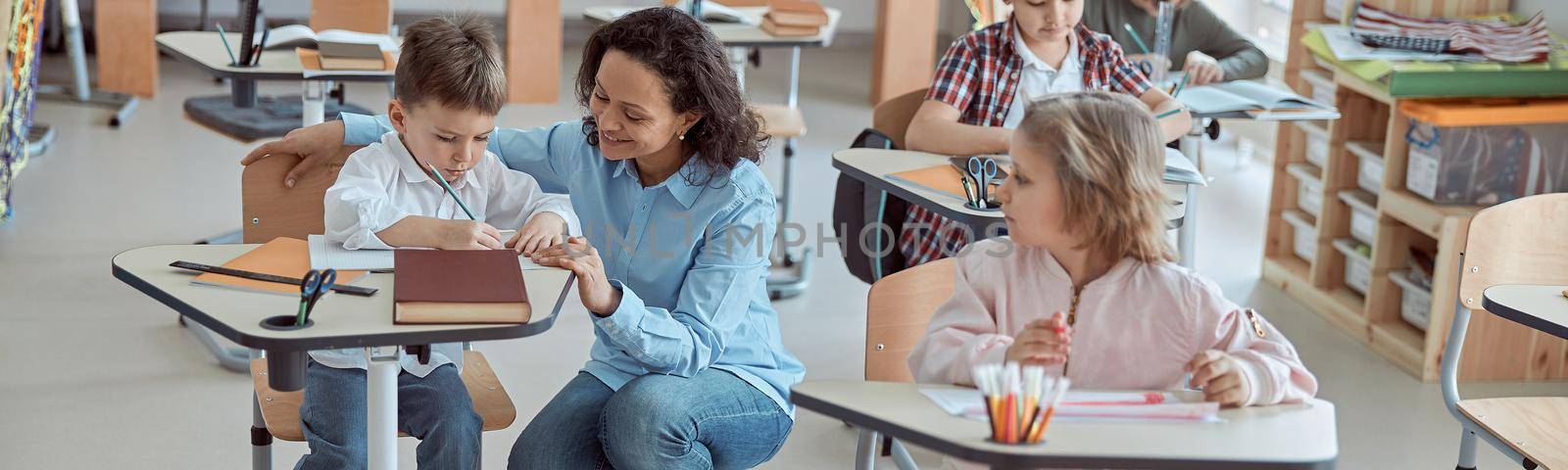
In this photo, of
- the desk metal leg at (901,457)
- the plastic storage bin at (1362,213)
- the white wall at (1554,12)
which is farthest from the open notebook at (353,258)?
the white wall at (1554,12)

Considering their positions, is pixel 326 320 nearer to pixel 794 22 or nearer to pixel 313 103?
pixel 313 103

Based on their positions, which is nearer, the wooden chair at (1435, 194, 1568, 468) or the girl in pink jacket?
the girl in pink jacket

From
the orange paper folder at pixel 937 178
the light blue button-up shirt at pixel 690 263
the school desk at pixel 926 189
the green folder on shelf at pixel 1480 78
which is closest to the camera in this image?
the light blue button-up shirt at pixel 690 263

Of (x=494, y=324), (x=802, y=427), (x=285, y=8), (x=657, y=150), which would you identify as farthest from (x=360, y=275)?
(x=285, y=8)

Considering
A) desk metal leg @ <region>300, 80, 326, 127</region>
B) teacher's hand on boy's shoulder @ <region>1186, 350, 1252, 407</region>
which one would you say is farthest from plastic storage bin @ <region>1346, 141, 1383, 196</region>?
desk metal leg @ <region>300, 80, 326, 127</region>

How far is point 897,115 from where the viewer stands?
10.2ft

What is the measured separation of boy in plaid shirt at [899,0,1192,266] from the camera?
294 cm

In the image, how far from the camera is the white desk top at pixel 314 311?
1581 mm

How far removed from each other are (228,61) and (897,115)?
1.63 metres

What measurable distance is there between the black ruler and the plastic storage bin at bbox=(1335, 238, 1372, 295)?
8.94 ft

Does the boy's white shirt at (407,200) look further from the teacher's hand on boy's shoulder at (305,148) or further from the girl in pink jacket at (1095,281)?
the girl in pink jacket at (1095,281)

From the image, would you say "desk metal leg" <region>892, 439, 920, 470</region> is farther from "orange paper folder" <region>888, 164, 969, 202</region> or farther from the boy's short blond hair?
the boy's short blond hair

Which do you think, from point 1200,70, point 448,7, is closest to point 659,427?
point 1200,70

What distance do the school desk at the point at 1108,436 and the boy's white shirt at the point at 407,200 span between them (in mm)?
740
